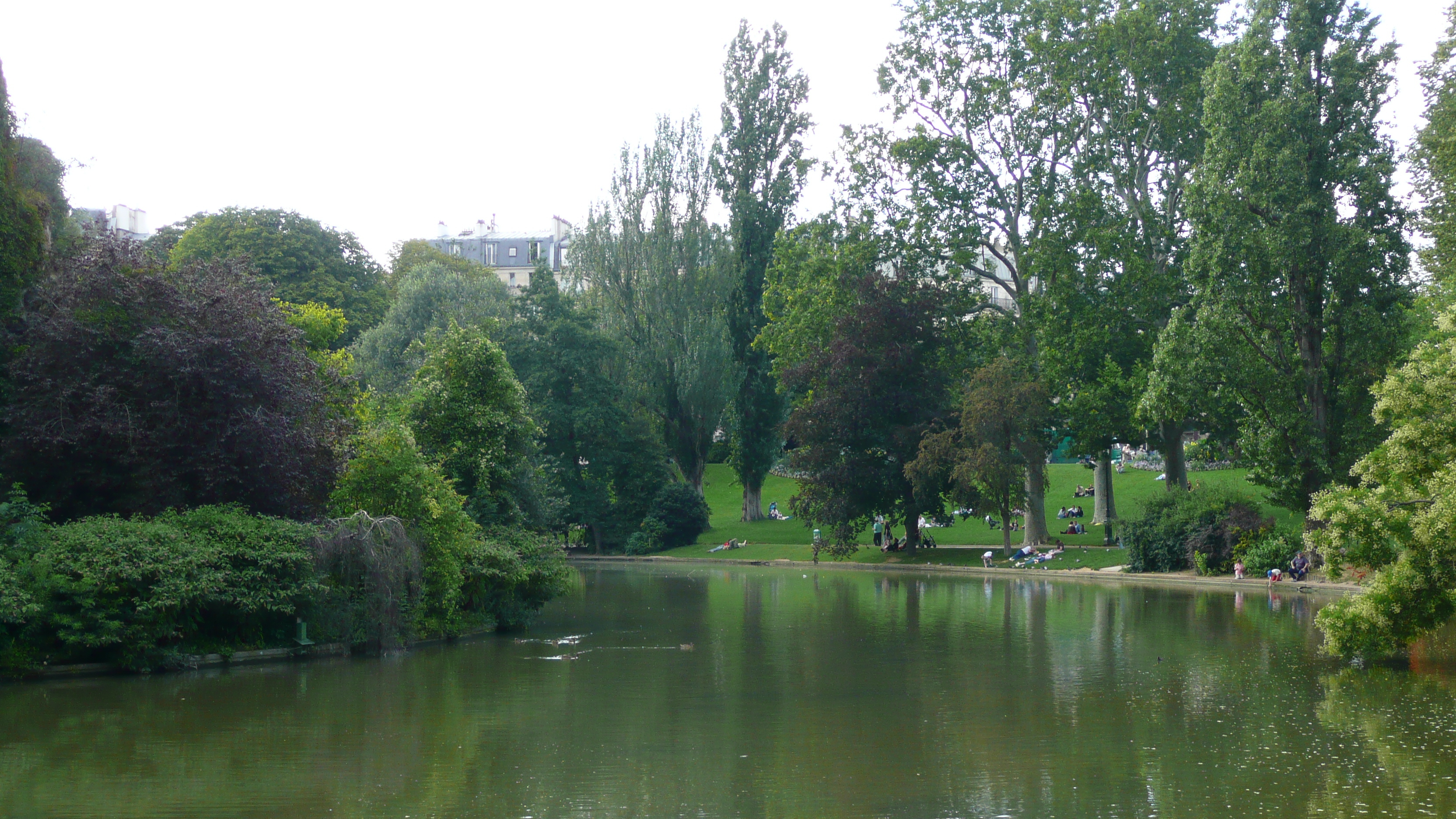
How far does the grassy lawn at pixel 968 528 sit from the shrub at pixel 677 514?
0.72m

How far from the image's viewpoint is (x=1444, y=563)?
18.9 metres

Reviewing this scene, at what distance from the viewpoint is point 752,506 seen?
2479 inches

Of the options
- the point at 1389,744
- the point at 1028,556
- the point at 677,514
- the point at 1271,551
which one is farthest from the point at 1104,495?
the point at 1389,744

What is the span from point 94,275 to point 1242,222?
29068 millimetres

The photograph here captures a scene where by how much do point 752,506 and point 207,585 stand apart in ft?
148

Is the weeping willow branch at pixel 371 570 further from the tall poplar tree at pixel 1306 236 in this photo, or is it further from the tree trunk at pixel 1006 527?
the tree trunk at pixel 1006 527

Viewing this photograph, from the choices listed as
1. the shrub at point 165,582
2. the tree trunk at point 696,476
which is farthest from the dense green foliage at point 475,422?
the tree trunk at point 696,476

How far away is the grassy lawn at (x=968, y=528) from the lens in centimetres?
4650

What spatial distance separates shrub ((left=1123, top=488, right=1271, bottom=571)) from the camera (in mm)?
36906

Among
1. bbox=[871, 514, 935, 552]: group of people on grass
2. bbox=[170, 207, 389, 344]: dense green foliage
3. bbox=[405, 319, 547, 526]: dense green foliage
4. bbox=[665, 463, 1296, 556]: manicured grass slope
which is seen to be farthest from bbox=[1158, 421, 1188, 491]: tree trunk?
bbox=[170, 207, 389, 344]: dense green foliage

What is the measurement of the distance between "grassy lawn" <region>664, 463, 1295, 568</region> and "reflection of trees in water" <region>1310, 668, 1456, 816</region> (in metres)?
22.9

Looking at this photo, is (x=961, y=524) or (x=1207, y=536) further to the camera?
(x=961, y=524)

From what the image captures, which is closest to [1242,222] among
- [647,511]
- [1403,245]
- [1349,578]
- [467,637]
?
[1403,245]

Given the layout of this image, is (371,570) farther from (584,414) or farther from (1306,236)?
(584,414)
